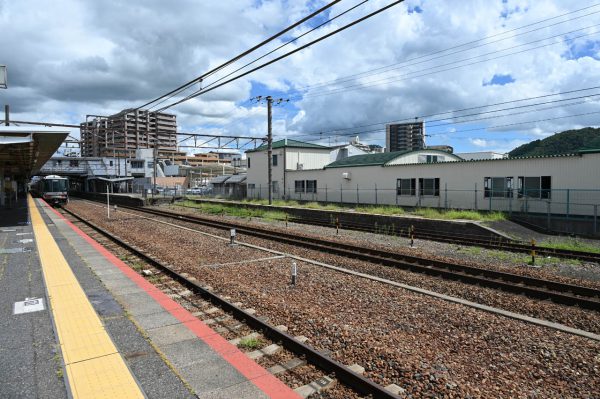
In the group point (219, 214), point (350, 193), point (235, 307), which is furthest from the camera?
point (350, 193)

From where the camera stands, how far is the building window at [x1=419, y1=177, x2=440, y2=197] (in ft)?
99.7

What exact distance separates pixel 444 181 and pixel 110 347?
27.5m

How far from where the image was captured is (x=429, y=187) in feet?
101

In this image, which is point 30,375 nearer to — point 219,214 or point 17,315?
point 17,315

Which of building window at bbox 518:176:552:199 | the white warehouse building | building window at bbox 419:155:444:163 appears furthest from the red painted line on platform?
building window at bbox 419:155:444:163

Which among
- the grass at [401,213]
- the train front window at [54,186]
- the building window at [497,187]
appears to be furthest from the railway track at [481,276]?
the train front window at [54,186]

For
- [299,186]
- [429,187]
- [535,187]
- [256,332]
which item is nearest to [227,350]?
[256,332]

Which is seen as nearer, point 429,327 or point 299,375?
point 299,375

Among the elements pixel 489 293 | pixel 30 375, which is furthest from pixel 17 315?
pixel 489 293

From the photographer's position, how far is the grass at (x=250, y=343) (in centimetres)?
606

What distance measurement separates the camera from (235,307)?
7.54 metres

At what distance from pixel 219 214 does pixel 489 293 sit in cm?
2662

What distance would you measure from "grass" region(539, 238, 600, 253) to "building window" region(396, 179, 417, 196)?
14.0 meters

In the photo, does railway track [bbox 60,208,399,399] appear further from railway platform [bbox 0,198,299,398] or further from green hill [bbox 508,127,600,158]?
A: green hill [bbox 508,127,600,158]
